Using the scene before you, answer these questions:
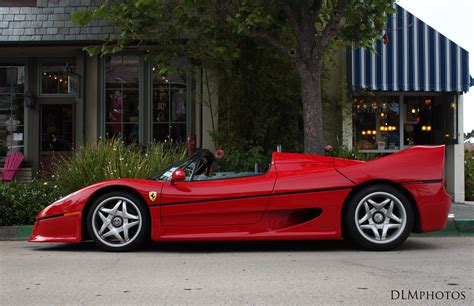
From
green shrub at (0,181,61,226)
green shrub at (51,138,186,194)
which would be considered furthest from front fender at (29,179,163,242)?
green shrub at (51,138,186,194)

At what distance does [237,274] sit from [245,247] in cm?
153

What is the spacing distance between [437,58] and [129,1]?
6200 millimetres

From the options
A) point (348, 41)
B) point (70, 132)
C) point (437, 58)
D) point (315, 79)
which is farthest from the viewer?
point (70, 132)

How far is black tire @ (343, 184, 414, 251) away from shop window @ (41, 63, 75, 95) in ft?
29.1

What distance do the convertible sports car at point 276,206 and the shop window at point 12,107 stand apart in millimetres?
7299

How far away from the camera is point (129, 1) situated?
27.4ft

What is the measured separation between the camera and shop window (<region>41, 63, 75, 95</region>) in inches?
502

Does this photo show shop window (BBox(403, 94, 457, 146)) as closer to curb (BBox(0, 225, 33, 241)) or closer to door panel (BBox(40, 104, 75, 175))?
door panel (BBox(40, 104, 75, 175))

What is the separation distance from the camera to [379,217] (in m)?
5.99

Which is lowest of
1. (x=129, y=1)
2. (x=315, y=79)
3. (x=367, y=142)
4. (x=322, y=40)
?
(x=367, y=142)

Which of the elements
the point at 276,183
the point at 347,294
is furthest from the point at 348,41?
the point at 347,294

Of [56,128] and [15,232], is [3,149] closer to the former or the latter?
[56,128]

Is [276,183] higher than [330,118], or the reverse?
[330,118]

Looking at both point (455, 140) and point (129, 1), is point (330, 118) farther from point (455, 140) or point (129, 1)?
point (129, 1)
